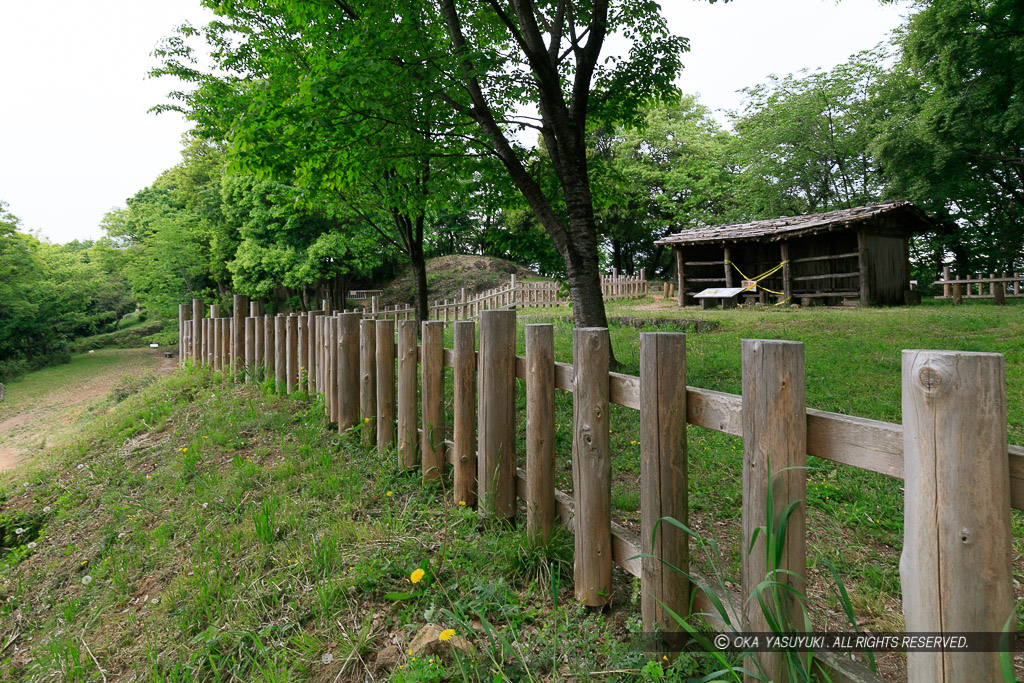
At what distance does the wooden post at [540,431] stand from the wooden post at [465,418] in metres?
0.61

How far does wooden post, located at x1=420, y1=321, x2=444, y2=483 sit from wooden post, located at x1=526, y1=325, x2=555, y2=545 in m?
0.99

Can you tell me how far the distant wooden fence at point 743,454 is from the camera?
128 centimetres

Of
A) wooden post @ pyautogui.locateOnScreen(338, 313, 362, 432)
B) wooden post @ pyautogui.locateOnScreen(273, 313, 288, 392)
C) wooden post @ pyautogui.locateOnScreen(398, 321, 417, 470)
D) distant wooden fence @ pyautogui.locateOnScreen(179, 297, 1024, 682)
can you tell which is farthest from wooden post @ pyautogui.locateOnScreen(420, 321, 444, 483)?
wooden post @ pyautogui.locateOnScreen(273, 313, 288, 392)

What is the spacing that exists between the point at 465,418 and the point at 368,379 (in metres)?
1.53

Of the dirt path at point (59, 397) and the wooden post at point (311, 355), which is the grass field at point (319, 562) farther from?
the dirt path at point (59, 397)

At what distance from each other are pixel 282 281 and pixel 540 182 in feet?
61.1

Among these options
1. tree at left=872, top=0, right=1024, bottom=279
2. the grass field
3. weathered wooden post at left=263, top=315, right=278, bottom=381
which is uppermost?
tree at left=872, top=0, right=1024, bottom=279

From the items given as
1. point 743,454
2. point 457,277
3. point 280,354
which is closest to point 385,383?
point 743,454

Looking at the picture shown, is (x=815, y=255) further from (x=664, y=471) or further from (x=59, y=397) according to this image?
(x=59, y=397)

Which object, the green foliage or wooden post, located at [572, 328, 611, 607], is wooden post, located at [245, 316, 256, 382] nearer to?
wooden post, located at [572, 328, 611, 607]

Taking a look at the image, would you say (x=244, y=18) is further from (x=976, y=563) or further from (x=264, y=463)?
(x=976, y=563)

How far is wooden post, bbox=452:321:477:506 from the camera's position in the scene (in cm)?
343

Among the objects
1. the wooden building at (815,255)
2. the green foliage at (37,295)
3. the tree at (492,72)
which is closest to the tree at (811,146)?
the wooden building at (815,255)

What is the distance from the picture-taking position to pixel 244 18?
27.6ft
